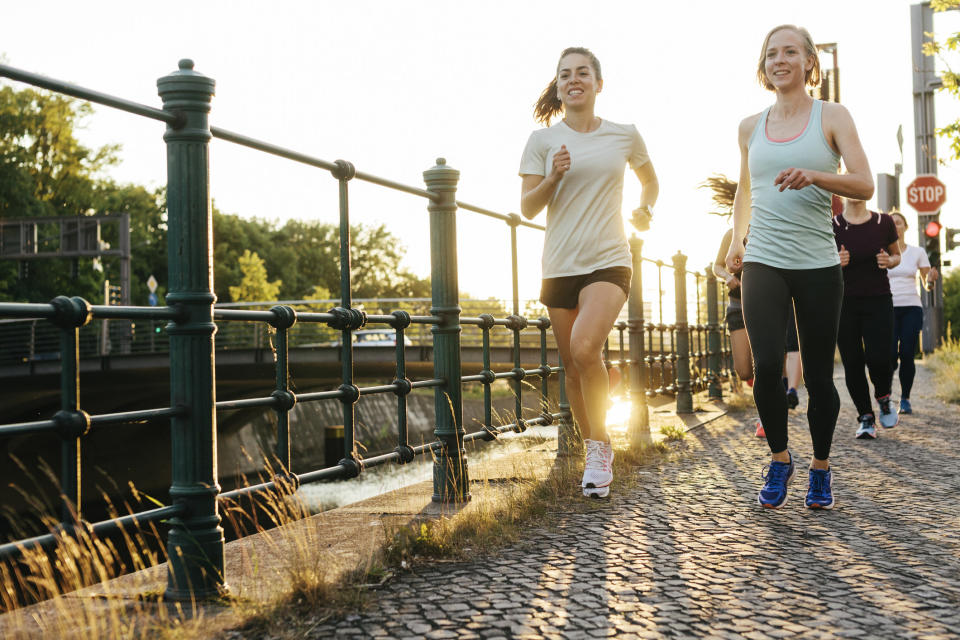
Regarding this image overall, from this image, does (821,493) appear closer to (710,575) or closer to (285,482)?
(710,575)

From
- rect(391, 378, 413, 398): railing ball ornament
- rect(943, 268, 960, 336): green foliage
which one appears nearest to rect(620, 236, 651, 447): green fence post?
rect(391, 378, 413, 398): railing ball ornament

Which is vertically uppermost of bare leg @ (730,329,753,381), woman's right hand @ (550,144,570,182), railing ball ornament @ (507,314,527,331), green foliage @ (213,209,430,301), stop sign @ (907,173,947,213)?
green foliage @ (213,209,430,301)

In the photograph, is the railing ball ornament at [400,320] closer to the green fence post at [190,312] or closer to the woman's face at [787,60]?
the green fence post at [190,312]

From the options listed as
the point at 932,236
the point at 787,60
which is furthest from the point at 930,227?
the point at 787,60

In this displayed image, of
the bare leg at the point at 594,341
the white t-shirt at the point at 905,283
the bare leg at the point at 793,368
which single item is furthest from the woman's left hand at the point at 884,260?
the bare leg at the point at 594,341

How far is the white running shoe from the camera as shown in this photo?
4.26 m

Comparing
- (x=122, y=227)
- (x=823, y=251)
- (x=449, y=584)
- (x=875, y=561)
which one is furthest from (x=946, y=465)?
(x=122, y=227)

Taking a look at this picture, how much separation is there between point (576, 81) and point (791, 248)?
3.96 feet

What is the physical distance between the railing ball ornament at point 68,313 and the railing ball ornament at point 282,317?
2.50ft

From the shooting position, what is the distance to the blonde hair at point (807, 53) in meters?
4.13

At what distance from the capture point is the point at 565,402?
614 centimetres

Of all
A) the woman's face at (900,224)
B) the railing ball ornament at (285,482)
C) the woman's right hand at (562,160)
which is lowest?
the railing ball ornament at (285,482)

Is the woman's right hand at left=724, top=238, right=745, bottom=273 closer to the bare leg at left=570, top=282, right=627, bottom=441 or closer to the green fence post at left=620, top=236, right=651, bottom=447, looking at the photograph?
the bare leg at left=570, top=282, right=627, bottom=441

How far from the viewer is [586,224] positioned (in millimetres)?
4352
